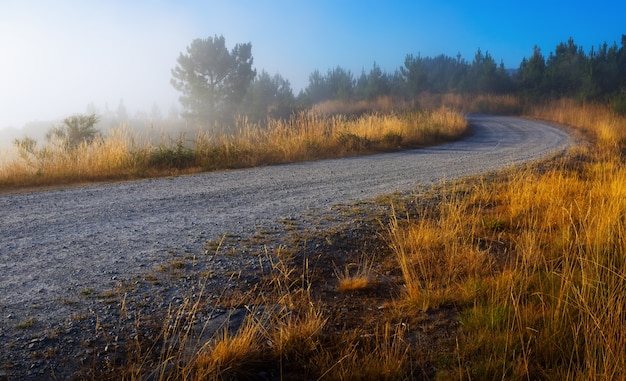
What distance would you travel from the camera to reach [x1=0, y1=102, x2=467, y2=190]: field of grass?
8805 mm

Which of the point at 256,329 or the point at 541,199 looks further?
the point at 541,199

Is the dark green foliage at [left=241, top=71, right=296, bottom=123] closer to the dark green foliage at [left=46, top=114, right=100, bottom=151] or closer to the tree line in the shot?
the tree line

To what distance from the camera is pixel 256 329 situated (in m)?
2.61

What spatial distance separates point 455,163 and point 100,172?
7.55m

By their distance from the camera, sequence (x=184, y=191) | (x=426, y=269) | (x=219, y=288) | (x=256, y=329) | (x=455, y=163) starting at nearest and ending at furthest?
(x=256, y=329) < (x=219, y=288) < (x=426, y=269) < (x=184, y=191) < (x=455, y=163)

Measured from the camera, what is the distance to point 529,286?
3.32 m

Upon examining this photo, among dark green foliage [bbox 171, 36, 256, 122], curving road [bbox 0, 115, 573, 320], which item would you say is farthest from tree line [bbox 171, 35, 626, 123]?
curving road [bbox 0, 115, 573, 320]

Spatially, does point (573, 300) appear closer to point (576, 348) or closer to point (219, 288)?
point (576, 348)

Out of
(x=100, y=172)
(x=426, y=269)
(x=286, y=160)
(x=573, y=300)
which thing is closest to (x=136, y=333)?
(x=426, y=269)

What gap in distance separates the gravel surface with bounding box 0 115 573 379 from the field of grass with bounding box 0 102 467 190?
1.37m

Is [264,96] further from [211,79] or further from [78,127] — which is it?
[78,127]

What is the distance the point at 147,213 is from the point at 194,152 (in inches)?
207

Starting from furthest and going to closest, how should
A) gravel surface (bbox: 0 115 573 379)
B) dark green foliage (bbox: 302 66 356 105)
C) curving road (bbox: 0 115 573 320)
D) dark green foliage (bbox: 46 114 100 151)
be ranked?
dark green foliage (bbox: 302 66 356 105) → dark green foliage (bbox: 46 114 100 151) → curving road (bbox: 0 115 573 320) → gravel surface (bbox: 0 115 573 379)

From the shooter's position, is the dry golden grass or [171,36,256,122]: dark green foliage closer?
the dry golden grass
